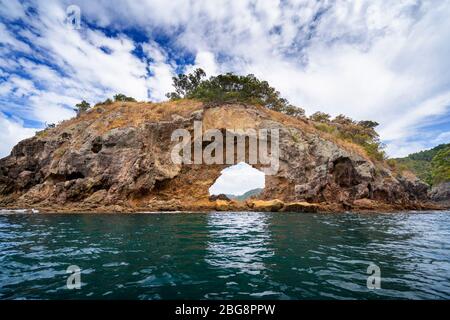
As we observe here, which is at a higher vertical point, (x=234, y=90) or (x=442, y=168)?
(x=234, y=90)

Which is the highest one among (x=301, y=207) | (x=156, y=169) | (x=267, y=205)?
(x=156, y=169)

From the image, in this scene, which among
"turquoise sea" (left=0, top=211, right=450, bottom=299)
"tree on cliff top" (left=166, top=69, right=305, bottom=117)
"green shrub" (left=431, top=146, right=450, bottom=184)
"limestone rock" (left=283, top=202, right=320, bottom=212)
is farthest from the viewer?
"green shrub" (left=431, top=146, right=450, bottom=184)

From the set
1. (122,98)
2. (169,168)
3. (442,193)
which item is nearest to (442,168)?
(442,193)

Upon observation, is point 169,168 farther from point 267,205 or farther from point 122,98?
point 122,98

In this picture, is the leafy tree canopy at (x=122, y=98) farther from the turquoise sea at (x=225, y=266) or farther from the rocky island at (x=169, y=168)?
the turquoise sea at (x=225, y=266)

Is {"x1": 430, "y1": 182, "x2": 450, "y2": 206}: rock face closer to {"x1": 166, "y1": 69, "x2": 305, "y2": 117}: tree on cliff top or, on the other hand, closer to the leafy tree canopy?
{"x1": 166, "y1": 69, "x2": 305, "y2": 117}: tree on cliff top

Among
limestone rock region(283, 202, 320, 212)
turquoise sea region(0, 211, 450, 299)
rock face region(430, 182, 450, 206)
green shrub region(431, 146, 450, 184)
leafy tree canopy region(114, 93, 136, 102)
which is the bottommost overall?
turquoise sea region(0, 211, 450, 299)

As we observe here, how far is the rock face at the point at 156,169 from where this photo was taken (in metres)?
38.2

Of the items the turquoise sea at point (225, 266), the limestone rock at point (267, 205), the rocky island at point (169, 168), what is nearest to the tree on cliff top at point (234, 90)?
the rocky island at point (169, 168)

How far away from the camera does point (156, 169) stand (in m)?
40.5

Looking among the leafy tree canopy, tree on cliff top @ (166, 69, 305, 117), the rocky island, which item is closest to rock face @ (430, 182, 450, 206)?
the rocky island

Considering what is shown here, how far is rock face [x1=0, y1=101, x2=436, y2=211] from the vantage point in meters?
38.2

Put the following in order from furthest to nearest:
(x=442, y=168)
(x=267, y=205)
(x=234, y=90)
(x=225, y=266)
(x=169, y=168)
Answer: (x=442, y=168) → (x=234, y=90) → (x=169, y=168) → (x=267, y=205) → (x=225, y=266)

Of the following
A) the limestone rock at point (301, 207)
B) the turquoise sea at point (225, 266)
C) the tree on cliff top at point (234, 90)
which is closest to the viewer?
the turquoise sea at point (225, 266)
